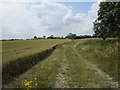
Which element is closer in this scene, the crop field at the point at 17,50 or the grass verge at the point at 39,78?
the grass verge at the point at 39,78

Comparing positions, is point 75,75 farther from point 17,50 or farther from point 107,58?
point 17,50

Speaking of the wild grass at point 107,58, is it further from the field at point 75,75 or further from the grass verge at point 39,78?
the grass verge at point 39,78

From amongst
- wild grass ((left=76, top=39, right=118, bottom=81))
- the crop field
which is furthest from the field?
the crop field

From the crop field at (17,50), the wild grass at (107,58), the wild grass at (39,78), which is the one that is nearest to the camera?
the wild grass at (39,78)

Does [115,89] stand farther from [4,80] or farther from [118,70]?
[4,80]

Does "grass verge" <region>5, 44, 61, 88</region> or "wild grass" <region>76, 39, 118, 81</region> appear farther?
"wild grass" <region>76, 39, 118, 81</region>

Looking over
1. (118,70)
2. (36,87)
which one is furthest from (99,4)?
(36,87)

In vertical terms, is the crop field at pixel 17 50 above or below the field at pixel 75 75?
above

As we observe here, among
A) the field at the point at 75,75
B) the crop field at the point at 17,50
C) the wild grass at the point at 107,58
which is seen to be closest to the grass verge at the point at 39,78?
the field at the point at 75,75

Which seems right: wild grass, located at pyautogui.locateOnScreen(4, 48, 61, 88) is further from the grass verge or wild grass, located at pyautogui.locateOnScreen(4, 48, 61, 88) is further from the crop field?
the crop field

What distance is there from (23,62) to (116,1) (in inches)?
619

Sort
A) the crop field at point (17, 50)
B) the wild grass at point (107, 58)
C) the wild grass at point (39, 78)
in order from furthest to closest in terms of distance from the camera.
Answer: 1. the crop field at point (17, 50)
2. the wild grass at point (107, 58)
3. the wild grass at point (39, 78)

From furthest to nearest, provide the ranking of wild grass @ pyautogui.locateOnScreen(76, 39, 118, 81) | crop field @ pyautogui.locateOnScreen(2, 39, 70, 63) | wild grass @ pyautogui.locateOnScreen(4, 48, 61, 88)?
crop field @ pyautogui.locateOnScreen(2, 39, 70, 63) → wild grass @ pyautogui.locateOnScreen(76, 39, 118, 81) → wild grass @ pyautogui.locateOnScreen(4, 48, 61, 88)

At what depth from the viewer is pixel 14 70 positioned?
854 cm
